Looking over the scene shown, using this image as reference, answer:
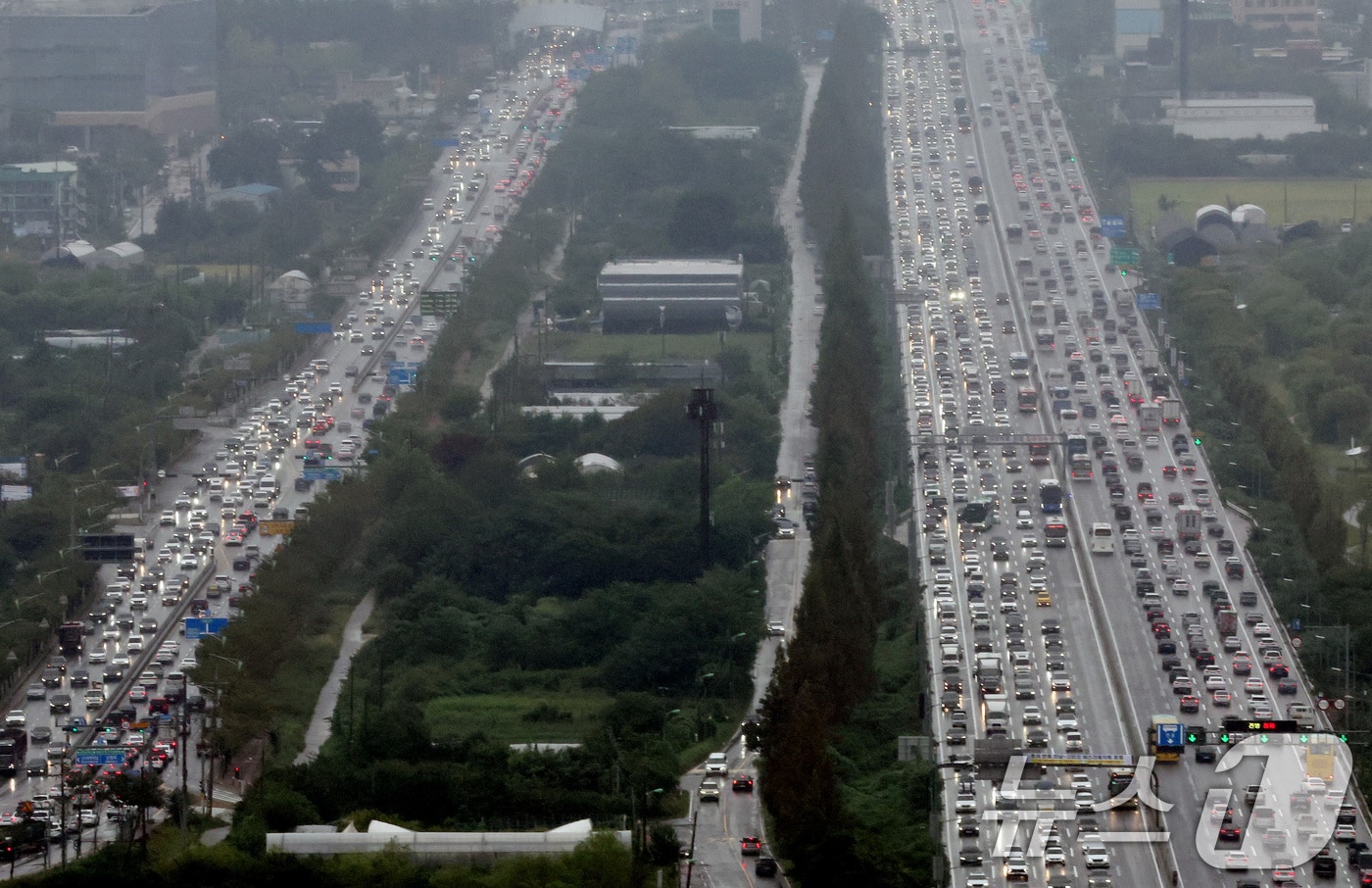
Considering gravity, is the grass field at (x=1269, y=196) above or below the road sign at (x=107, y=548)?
above

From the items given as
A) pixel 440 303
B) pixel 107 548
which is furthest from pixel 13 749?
pixel 440 303

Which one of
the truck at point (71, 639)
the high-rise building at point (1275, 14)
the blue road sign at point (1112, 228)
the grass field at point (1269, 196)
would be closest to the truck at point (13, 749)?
the truck at point (71, 639)

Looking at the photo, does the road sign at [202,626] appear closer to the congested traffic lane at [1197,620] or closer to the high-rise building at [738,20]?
the congested traffic lane at [1197,620]

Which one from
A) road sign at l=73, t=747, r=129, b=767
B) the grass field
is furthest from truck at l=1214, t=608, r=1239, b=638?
the grass field

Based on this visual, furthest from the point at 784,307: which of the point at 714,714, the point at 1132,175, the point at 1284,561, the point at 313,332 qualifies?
the point at 714,714

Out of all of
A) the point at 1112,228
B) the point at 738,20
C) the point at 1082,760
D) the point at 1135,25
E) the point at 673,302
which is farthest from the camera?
the point at 738,20

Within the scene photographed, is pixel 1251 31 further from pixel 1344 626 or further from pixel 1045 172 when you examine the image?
pixel 1344 626

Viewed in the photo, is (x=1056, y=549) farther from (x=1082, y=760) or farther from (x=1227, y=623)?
(x=1082, y=760)
